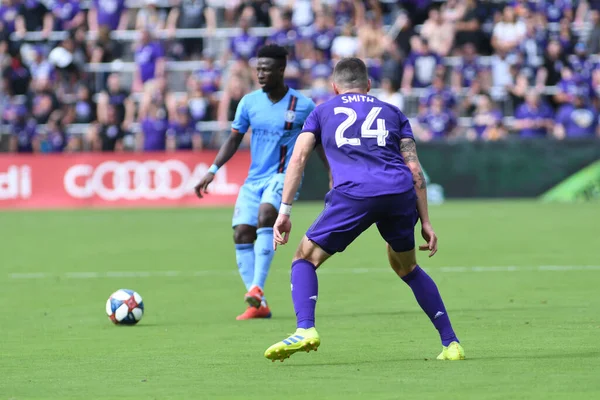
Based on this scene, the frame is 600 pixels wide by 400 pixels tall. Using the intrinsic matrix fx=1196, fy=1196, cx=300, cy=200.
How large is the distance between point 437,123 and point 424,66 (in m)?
1.70

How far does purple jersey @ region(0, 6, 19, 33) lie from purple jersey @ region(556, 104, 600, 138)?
562 inches

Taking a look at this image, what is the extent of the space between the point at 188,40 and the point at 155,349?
74.8 feet

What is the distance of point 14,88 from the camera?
1184 inches

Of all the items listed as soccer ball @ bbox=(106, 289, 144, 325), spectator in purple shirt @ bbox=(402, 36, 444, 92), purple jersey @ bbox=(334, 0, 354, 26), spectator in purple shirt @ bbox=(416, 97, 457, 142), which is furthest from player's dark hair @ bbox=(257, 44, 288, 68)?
purple jersey @ bbox=(334, 0, 354, 26)

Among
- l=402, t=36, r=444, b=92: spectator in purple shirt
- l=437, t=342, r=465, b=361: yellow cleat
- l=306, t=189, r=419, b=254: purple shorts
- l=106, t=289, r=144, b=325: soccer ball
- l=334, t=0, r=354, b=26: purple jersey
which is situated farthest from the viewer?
l=334, t=0, r=354, b=26: purple jersey

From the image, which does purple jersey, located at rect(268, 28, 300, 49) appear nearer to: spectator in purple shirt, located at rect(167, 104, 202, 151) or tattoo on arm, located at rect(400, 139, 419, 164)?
spectator in purple shirt, located at rect(167, 104, 202, 151)

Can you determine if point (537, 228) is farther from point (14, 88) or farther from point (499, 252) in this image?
point (14, 88)

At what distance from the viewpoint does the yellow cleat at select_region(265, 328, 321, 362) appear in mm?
7270

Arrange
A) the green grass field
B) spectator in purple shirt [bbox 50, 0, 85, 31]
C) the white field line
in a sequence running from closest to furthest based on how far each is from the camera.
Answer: the green grass field → the white field line → spectator in purple shirt [bbox 50, 0, 85, 31]

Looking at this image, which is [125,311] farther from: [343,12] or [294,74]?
[343,12]

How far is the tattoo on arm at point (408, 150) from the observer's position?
769 cm

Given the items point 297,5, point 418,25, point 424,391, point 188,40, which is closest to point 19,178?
point 188,40

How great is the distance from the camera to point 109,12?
30844mm

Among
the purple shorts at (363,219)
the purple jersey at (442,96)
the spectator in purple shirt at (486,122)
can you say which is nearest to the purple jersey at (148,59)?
the purple jersey at (442,96)
